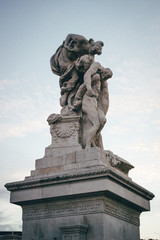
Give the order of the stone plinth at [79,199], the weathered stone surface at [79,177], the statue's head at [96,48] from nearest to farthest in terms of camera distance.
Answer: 1. the stone plinth at [79,199]
2. the weathered stone surface at [79,177]
3. the statue's head at [96,48]

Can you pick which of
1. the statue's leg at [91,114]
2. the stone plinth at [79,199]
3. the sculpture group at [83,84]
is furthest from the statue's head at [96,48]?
the stone plinth at [79,199]

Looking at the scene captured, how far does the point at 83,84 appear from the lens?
12.3 m

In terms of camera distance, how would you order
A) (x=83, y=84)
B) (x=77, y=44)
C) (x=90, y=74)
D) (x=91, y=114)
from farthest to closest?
(x=77, y=44)
(x=83, y=84)
(x=90, y=74)
(x=91, y=114)

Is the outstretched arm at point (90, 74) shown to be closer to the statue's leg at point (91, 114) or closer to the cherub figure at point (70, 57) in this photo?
the statue's leg at point (91, 114)

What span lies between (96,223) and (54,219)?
4.22 ft

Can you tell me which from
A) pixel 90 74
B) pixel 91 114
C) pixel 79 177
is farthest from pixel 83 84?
pixel 79 177

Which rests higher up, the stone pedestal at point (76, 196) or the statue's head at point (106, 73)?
the statue's head at point (106, 73)

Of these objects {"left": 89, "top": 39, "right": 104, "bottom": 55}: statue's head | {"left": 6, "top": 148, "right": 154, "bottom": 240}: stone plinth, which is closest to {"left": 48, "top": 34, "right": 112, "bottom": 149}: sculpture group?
{"left": 89, "top": 39, "right": 104, "bottom": 55}: statue's head

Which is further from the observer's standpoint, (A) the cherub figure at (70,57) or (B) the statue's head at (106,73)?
(A) the cherub figure at (70,57)

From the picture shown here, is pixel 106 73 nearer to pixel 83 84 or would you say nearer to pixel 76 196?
pixel 83 84

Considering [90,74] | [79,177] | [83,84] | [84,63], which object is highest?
[84,63]

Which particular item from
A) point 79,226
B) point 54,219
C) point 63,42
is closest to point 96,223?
point 79,226

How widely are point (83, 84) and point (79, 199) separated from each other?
365cm

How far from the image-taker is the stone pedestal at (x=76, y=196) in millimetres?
10219
